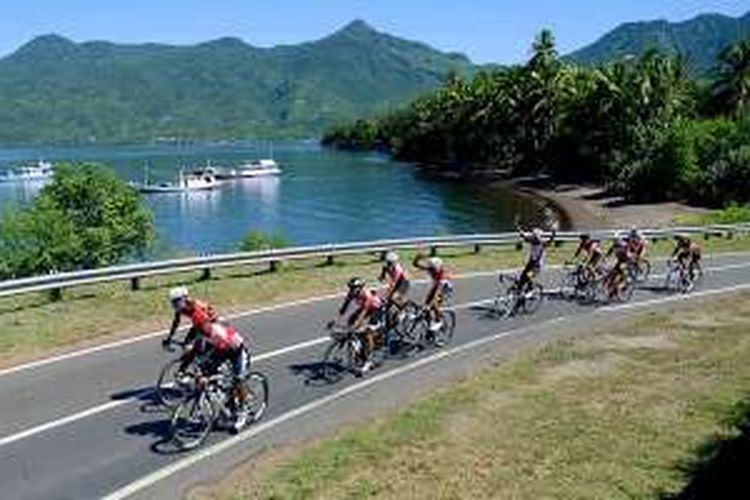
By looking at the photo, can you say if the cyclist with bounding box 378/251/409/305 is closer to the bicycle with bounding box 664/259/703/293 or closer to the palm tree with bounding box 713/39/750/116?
the bicycle with bounding box 664/259/703/293

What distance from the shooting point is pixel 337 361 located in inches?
819

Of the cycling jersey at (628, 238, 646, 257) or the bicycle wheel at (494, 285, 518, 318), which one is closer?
the bicycle wheel at (494, 285, 518, 318)

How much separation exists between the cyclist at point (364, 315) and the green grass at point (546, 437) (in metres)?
1.81

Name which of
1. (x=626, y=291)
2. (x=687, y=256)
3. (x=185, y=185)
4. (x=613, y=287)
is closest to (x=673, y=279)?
(x=687, y=256)

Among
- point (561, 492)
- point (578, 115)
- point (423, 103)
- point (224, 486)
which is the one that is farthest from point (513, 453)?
point (423, 103)

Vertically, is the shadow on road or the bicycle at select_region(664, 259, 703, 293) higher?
the shadow on road

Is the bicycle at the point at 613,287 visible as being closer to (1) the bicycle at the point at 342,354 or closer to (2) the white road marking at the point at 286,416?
(2) the white road marking at the point at 286,416

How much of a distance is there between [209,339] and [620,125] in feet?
318

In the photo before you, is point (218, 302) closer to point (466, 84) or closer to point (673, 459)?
point (673, 459)

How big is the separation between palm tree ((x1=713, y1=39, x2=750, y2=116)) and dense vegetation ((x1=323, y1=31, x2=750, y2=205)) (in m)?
0.09

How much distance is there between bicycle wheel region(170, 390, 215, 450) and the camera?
15.8 metres

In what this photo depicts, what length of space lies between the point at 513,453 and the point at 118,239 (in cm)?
5541

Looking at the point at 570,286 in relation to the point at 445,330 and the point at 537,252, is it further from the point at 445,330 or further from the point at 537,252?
the point at 445,330

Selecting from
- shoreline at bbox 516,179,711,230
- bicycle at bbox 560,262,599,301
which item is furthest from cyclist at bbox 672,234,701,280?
shoreline at bbox 516,179,711,230
